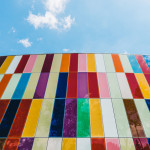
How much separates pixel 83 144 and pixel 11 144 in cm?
406

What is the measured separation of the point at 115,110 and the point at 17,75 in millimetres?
8359

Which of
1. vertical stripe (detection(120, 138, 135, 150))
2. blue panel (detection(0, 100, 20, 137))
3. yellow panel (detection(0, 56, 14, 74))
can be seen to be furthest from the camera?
yellow panel (detection(0, 56, 14, 74))

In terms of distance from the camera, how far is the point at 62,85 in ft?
39.1

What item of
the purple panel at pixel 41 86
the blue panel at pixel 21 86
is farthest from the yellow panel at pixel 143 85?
the blue panel at pixel 21 86

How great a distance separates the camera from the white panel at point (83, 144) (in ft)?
27.5

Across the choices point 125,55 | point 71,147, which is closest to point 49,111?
point 71,147

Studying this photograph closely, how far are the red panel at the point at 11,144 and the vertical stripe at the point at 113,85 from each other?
6.80 meters

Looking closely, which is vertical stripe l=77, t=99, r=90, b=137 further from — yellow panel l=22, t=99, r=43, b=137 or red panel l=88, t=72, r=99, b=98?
yellow panel l=22, t=99, r=43, b=137

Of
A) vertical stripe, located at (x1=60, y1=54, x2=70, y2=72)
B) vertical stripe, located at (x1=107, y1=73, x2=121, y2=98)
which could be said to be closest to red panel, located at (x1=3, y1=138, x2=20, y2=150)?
vertical stripe, located at (x1=60, y1=54, x2=70, y2=72)

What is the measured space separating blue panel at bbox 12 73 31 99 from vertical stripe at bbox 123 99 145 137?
752 centimetres

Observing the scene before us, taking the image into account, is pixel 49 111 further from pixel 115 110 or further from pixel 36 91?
pixel 115 110

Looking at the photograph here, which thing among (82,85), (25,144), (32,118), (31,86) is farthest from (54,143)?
(31,86)

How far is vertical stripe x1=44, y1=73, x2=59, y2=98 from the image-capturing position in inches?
444

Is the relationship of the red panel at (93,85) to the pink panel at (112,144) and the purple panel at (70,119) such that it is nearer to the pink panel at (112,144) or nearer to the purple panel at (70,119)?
the purple panel at (70,119)
